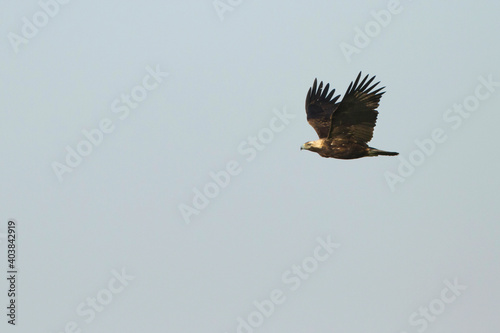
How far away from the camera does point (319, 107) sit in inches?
1072

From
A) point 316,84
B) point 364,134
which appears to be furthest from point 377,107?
point 316,84

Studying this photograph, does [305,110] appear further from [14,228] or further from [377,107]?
[14,228]

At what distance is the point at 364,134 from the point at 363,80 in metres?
1.37

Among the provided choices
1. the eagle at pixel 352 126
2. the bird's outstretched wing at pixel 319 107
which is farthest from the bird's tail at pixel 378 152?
the bird's outstretched wing at pixel 319 107

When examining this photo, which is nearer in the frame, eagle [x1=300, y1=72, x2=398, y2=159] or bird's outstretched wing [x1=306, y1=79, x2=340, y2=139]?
eagle [x1=300, y1=72, x2=398, y2=159]

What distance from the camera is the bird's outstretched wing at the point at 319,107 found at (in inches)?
1066

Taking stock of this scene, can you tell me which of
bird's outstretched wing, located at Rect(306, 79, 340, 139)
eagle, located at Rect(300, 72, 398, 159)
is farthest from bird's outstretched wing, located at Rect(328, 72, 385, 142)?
bird's outstretched wing, located at Rect(306, 79, 340, 139)

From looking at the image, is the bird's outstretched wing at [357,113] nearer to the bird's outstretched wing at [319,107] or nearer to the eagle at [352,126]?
the eagle at [352,126]

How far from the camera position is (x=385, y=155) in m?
25.5

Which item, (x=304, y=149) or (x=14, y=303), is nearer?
(x=304, y=149)

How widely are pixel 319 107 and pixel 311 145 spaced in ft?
5.90

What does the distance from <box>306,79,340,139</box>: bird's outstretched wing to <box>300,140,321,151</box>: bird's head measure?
1.30 meters

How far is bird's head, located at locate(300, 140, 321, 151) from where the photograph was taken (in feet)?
84.2

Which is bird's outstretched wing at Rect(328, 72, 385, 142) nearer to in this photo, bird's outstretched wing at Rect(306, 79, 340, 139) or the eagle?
the eagle
